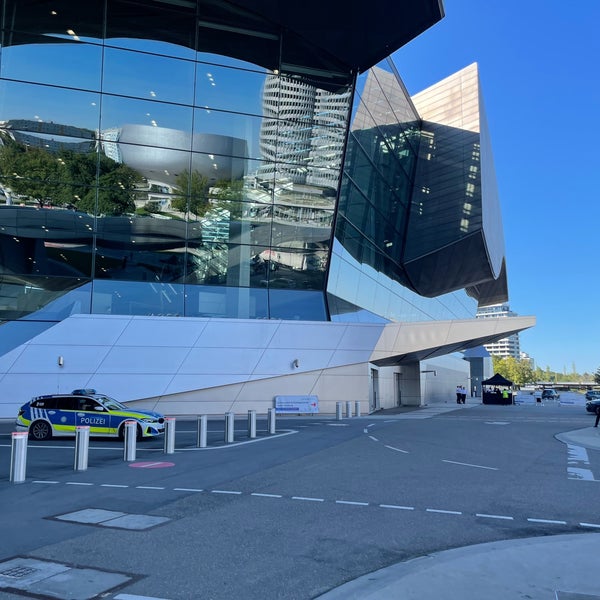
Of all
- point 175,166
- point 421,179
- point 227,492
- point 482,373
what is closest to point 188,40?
point 175,166

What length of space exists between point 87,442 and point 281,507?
5.65 meters

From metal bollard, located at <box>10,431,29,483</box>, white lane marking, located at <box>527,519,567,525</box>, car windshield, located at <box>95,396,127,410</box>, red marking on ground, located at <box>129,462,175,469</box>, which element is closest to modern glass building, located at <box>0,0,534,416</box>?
car windshield, located at <box>95,396,127,410</box>

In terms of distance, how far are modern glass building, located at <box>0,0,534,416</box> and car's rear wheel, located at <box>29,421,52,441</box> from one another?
25.7ft

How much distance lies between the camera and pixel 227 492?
9.27 meters

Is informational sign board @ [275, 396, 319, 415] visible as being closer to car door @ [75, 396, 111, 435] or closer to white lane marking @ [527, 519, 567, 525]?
car door @ [75, 396, 111, 435]

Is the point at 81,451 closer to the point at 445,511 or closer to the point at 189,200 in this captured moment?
the point at 445,511

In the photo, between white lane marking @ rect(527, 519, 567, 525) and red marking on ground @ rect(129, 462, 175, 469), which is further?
red marking on ground @ rect(129, 462, 175, 469)

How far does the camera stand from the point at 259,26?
1110 inches

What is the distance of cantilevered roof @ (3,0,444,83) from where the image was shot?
25.7 m

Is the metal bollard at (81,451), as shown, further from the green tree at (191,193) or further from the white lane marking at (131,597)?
the green tree at (191,193)

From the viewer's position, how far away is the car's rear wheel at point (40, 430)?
1831cm

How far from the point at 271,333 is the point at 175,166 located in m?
9.79

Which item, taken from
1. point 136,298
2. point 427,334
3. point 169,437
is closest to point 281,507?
point 169,437

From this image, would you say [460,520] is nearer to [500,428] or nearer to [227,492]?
[227,492]
